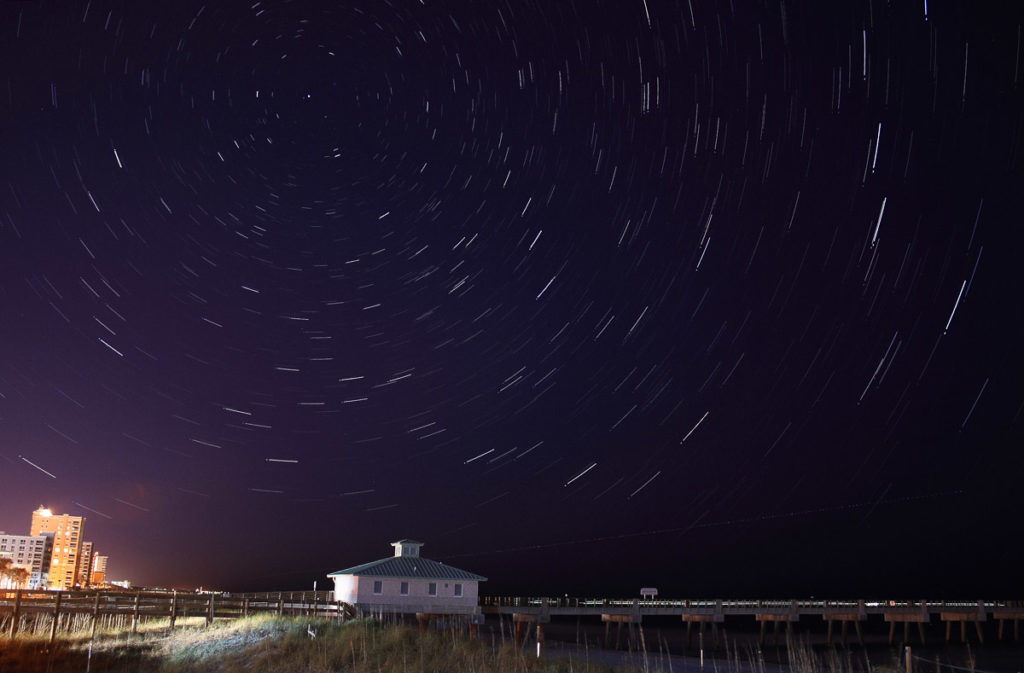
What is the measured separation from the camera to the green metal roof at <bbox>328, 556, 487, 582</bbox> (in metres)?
46.1

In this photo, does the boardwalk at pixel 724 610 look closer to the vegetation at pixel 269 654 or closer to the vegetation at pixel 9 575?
the vegetation at pixel 269 654

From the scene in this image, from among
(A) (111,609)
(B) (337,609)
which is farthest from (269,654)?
(B) (337,609)

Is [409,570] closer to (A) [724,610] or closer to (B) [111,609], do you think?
(B) [111,609]

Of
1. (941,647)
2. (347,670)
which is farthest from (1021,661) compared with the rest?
(347,670)

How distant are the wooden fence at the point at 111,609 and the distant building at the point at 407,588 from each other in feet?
18.2

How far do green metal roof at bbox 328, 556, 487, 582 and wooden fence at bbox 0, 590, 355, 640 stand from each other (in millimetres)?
6218

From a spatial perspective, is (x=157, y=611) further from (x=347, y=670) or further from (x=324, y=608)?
(x=347, y=670)

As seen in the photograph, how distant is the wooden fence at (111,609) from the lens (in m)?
27.5

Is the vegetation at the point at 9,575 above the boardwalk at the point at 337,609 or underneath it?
above

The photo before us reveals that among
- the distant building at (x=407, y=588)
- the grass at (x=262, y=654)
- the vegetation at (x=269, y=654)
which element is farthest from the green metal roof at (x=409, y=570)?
the grass at (x=262, y=654)

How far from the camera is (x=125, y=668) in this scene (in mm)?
21656

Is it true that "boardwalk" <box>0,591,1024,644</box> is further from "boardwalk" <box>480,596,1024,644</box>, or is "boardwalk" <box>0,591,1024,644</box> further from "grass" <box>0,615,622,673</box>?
"grass" <box>0,615,622,673</box>

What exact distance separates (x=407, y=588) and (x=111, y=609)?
19.7m

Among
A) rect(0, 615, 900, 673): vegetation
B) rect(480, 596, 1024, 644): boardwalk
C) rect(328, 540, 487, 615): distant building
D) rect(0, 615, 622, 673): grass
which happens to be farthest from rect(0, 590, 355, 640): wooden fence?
rect(480, 596, 1024, 644): boardwalk
